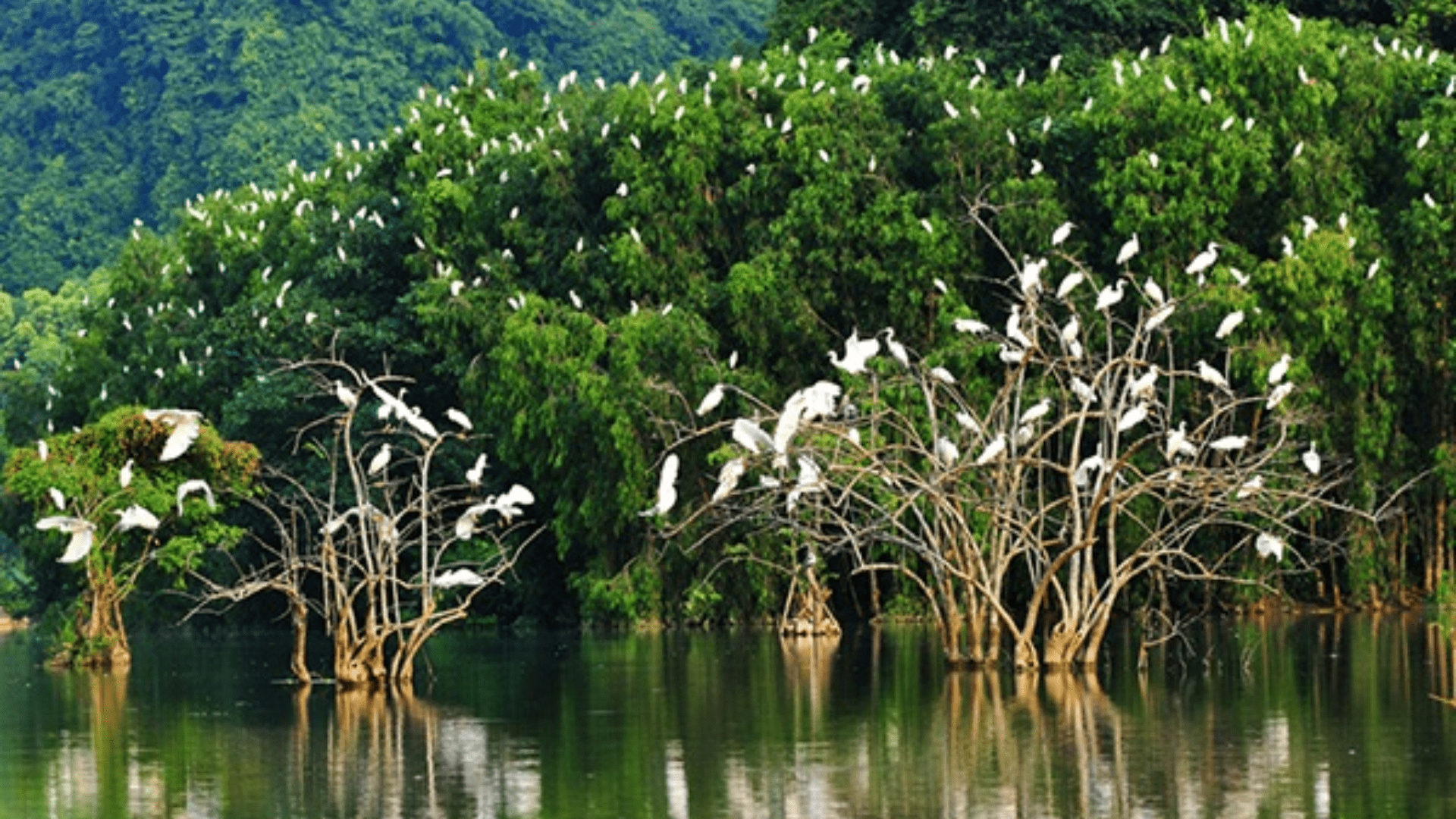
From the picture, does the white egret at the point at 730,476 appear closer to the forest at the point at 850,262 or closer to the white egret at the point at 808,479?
the white egret at the point at 808,479

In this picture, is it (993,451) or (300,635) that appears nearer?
(993,451)

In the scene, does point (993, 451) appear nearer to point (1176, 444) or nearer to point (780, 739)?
point (1176, 444)

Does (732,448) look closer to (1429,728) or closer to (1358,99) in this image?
(1358,99)

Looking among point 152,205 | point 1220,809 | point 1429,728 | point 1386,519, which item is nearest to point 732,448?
point 1386,519

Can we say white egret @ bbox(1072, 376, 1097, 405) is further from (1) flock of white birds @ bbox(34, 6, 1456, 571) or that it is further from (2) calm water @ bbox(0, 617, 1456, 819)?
(2) calm water @ bbox(0, 617, 1456, 819)

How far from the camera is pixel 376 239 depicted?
140ft

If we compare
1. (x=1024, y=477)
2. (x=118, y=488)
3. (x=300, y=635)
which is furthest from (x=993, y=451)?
(x=118, y=488)

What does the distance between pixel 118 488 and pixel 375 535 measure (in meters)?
5.52

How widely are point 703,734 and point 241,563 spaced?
21994mm

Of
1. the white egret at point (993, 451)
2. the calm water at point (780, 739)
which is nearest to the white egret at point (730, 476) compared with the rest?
the calm water at point (780, 739)

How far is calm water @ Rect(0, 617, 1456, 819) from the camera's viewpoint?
1698 centimetres

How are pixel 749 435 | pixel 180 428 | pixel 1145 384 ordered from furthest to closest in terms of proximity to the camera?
pixel 180 428
pixel 1145 384
pixel 749 435

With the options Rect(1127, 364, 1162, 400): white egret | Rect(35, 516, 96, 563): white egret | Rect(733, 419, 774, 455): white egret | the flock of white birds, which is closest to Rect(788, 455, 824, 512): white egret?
the flock of white birds

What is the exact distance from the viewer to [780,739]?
2048 centimetres
